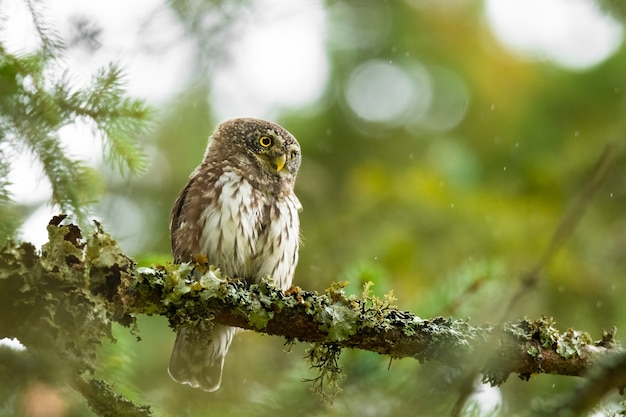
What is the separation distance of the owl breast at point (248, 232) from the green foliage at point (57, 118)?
4.09ft

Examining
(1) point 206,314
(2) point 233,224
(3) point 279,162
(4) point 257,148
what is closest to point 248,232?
(2) point 233,224

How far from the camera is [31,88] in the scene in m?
2.59

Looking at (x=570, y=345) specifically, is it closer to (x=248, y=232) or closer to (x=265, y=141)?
(x=248, y=232)

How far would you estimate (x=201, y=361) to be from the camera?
15.1 feet

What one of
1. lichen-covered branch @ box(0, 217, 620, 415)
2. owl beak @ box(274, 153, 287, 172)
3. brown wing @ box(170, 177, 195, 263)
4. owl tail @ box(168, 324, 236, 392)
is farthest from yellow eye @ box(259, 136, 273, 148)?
lichen-covered branch @ box(0, 217, 620, 415)

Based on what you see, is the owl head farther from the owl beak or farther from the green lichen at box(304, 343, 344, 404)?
the green lichen at box(304, 343, 344, 404)

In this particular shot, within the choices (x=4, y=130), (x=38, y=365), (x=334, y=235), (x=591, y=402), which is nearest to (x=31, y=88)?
(x=4, y=130)

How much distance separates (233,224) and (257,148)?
2.70 ft

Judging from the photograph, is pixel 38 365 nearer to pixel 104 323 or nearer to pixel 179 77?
pixel 104 323

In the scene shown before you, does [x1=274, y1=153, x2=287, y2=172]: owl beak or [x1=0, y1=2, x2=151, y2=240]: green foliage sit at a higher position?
[x1=274, y1=153, x2=287, y2=172]: owl beak

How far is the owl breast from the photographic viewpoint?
14.0 ft

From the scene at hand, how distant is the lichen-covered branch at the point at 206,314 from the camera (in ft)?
8.29

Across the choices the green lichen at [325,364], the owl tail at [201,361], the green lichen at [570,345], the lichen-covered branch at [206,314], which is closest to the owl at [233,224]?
the owl tail at [201,361]

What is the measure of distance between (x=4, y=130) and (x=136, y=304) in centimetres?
78
